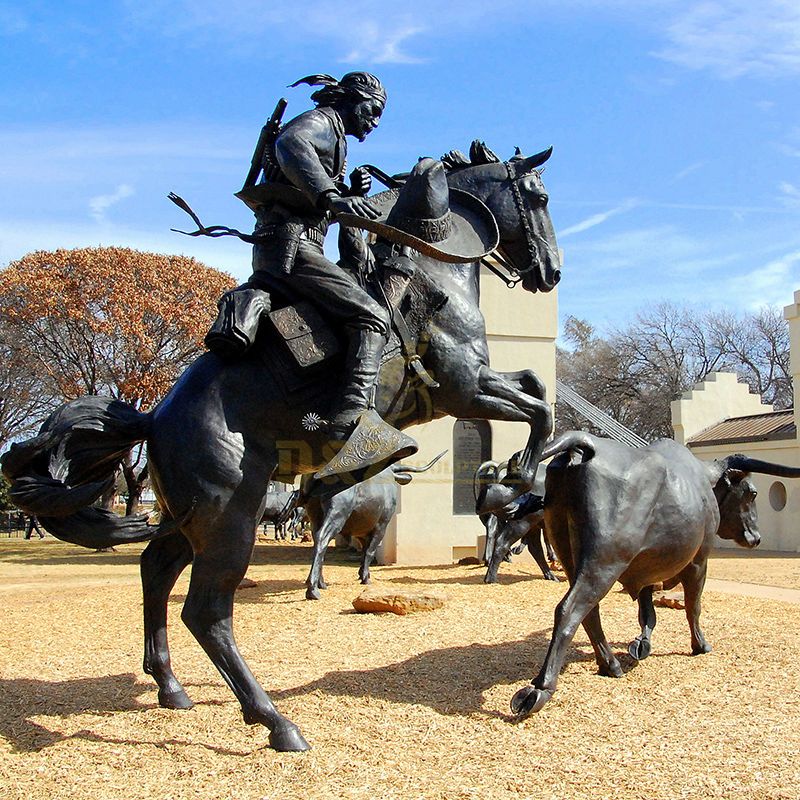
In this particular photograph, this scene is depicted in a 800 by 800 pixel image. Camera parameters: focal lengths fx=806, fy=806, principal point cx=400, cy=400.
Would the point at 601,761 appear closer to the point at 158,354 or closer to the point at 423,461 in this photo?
the point at 423,461

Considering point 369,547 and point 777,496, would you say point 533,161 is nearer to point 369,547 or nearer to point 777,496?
point 369,547

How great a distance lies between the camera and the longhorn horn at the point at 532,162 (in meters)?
5.42

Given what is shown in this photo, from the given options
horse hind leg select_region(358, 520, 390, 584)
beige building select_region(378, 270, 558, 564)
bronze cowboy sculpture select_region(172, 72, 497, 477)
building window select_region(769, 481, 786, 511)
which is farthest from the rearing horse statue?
building window select_region(769, 481, 786, 511)

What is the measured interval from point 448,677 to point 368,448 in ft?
8.09

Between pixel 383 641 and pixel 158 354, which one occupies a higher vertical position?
pixel 158 354

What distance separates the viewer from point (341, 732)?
15.1ft

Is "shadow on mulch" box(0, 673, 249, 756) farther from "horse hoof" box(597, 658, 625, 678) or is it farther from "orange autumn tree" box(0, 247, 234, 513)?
"orange autumn tree" box(0, 247, 234, 513)

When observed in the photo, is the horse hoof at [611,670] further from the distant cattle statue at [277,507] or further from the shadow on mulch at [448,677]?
the distant cattle statue at [277,507]

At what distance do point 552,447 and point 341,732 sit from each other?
7.34ft

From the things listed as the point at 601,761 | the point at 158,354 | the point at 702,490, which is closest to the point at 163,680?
the point at 601,761

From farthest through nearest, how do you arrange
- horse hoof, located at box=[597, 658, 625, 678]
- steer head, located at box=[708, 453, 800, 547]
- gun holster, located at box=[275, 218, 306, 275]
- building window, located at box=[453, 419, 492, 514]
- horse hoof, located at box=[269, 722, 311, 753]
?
building window, located at box=[453, 419, 492, 514], steer head, located at box=[708, 453, 800, 547], horse hoof, located at box=[597, 658, 625, 678], gun holster, located at box=[275, 218, 306, 275], horse hoof, located at box=[269, 722, 311, 753]

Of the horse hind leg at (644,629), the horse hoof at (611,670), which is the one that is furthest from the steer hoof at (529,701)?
the horse hind leg at (644,629)

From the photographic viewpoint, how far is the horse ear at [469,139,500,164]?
5648mm

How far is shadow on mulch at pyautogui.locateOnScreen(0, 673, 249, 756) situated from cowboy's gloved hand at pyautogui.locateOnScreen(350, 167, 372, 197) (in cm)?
338
